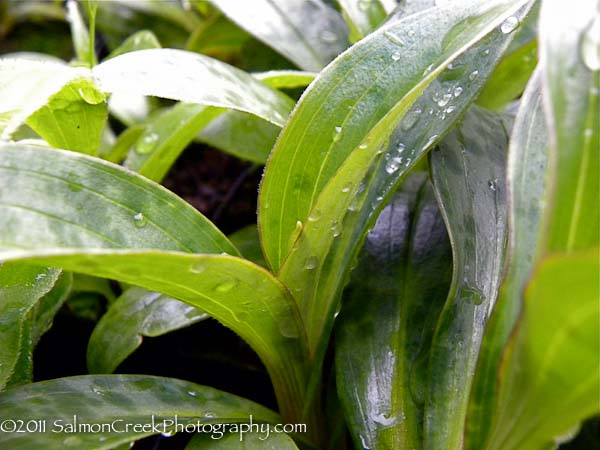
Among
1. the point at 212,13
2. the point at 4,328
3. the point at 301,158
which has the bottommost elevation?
the point at 4,328

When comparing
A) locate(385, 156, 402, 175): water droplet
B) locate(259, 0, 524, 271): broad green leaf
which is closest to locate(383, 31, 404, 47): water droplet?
locate(259, 0, 524, 271): broad green leaf

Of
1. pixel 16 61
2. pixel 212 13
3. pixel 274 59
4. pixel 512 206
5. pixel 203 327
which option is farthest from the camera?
pixel 212 13

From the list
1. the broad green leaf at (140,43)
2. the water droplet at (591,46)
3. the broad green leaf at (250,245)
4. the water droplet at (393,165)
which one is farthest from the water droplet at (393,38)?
the broad green leaf at (140,43)

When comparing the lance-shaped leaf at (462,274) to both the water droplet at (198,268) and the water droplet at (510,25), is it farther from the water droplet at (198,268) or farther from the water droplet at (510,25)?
the water droplet at (198,268)

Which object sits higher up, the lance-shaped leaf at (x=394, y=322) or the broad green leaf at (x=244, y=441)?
the lance-shaped leaf at (x=394, y=322)

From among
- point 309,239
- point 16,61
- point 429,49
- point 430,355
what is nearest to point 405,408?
point 430,355

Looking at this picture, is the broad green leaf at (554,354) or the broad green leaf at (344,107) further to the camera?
the broad green leaf at (344,107)

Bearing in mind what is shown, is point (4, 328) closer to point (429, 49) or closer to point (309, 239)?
point (309, 239)

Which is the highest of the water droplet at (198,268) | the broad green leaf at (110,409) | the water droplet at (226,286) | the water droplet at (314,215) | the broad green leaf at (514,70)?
the broad green leaf at (514,70)
